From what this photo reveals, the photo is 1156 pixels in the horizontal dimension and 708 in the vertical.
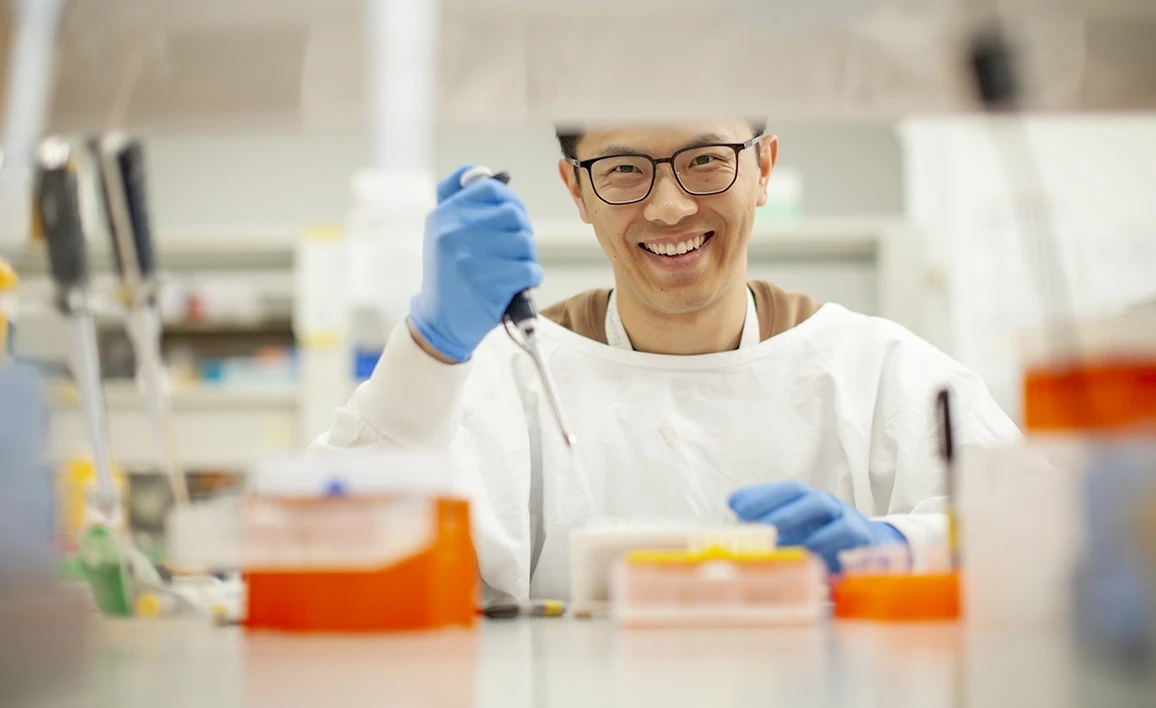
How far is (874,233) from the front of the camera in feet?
11.9

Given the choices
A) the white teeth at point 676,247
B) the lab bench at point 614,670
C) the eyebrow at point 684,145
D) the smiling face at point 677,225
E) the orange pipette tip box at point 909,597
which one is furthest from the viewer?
the white teeth at point 676,247

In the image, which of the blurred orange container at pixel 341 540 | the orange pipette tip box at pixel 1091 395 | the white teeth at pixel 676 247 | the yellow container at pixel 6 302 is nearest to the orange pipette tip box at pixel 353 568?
the blurred orange container at pixel 341 540

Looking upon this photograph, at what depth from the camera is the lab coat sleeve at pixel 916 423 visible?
1432 millimetres

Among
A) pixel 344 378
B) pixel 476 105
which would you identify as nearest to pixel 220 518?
pixel 476 105

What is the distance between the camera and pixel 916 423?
1.53m

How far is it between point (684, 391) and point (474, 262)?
0.52 m

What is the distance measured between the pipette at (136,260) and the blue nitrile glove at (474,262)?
1.23ft

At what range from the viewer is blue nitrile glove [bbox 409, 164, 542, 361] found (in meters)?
1.13

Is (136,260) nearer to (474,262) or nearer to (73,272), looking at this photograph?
(73,272)

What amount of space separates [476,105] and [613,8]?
0.09 meters

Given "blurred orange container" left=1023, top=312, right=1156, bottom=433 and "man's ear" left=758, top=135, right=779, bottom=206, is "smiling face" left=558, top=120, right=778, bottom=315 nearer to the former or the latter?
"man's ear" left=758, top=135, right=779, bottom=206

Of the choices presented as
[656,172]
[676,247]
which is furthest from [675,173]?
[676,247]

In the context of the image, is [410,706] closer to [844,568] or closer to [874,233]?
[844,568]

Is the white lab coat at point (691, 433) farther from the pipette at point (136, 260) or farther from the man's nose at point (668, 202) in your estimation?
the pipette at point (136, 260)
